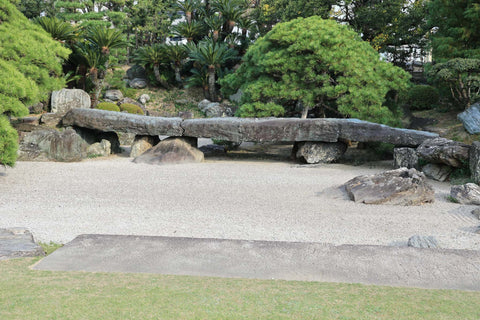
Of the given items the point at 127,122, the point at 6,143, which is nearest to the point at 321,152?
the point at 127,122

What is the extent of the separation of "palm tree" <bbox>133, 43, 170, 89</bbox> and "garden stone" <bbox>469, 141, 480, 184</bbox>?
69.9 feet

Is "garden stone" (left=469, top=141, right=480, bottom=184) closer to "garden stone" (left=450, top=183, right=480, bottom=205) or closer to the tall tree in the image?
"garden stone" (left=450, top=183, right=480, bottom=205)

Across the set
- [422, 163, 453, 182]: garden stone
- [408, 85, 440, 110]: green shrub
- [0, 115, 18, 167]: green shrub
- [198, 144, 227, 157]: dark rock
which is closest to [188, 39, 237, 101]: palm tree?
[198, 144, 227, 157]: dark rock

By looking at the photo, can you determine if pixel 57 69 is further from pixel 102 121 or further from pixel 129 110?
pixel 129 110

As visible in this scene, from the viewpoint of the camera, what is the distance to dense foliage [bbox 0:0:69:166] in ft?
27.6

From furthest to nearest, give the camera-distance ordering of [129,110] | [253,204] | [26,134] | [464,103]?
[129,110], [464,103], [26,134], [253,204]

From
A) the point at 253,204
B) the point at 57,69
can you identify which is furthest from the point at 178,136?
the point at 253,204

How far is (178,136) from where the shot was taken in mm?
12836

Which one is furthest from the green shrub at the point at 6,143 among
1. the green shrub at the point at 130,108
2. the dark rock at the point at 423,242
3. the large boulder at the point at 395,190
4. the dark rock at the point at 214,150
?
the green shrub at the point at 130,108

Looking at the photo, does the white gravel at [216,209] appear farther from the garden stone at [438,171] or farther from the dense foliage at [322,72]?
the dense foliage at [322,72]

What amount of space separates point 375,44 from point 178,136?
13836mm

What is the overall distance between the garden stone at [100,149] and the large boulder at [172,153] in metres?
1.60

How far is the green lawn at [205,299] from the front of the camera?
2.82m

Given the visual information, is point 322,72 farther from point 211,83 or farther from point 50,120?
point 211,83
